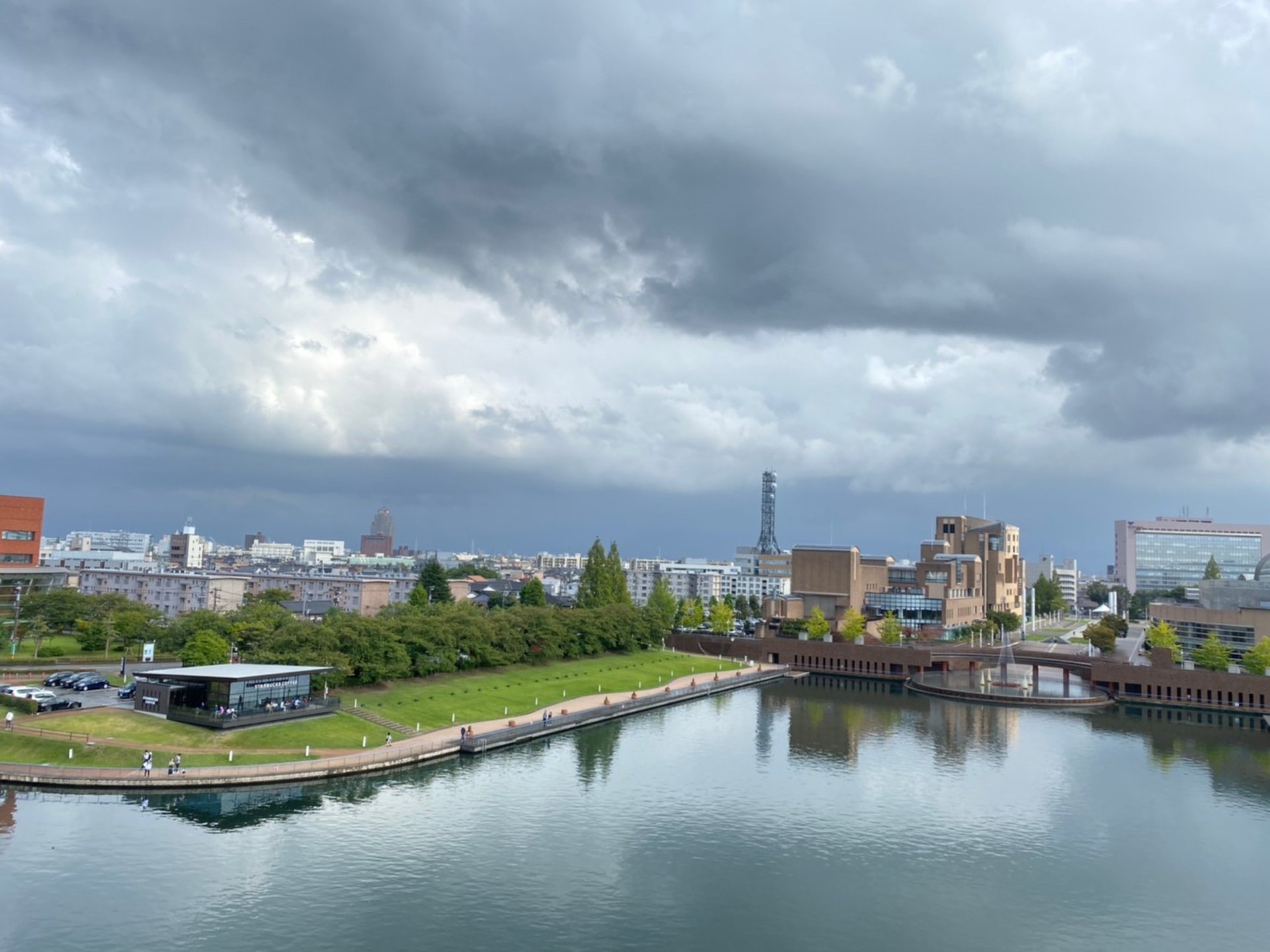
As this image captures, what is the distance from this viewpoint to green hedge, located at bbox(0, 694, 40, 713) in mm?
57406

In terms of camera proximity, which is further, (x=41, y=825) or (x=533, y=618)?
(x=533, y=618)

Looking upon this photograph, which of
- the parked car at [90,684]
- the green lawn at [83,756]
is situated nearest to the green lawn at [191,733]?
the green lawn at [83,756]

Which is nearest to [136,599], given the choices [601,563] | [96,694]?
[601,563]

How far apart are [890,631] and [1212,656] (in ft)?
124

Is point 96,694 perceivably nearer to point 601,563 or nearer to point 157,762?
point 157,762

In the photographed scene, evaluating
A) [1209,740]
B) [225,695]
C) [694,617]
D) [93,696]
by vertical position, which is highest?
[694,617]

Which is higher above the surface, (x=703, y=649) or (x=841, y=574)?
(x=841, y=574)

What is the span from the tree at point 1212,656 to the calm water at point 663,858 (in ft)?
121

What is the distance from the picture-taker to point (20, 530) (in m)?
106

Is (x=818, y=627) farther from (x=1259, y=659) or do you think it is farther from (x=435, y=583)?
(x=435, y=583)

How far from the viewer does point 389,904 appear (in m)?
36.5

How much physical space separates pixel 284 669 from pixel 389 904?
30078 mm

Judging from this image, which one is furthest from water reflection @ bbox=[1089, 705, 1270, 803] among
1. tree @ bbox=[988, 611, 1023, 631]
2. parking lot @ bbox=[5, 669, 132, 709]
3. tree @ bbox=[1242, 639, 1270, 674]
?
parking lot @ bbox=[5, 669, 132, 709]

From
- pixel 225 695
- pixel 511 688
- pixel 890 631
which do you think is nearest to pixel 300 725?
pixel 225 695
